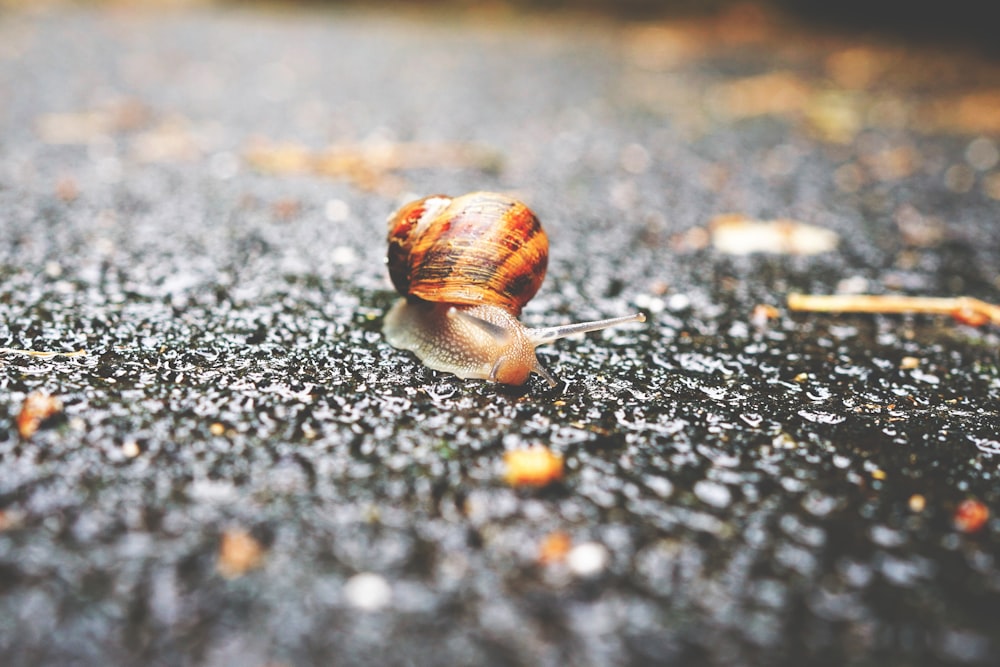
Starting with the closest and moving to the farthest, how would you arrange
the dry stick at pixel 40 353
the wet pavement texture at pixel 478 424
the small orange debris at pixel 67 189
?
the wet pavement texture at pixel 478 424 → the dry stick at pixel 40 353 → the small orange debris at pixel 67 189

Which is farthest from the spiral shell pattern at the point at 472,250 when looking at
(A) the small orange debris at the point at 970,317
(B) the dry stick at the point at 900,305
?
(A) the small orange debris at the point at 970,317

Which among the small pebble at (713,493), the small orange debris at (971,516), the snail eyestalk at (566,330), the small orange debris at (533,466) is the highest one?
the snail eyestalk at (566,330)

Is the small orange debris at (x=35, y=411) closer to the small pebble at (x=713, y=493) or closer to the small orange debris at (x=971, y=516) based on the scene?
the small pebble at (x=713, y=493)

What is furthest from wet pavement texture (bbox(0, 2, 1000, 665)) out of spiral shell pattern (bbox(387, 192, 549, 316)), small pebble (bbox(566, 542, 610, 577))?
spiral shell pattern (bbox(387, 192, 549, 316))

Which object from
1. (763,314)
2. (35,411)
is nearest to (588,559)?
(35,411)

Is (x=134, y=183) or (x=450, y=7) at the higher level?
(x=450, y=7)

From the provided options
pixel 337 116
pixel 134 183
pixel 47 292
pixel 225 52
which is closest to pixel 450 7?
pixel 225 52

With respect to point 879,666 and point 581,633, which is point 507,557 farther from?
point 879,666
